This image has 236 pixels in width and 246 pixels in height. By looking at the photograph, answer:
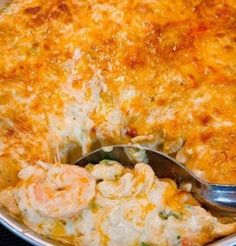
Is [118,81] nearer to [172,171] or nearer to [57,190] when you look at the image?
[172,171]

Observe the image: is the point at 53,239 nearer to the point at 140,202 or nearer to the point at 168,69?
the point at 140,202

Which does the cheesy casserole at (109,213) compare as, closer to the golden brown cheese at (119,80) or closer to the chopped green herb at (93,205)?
the chopped green herb at (93,205)

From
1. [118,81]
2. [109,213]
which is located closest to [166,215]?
[109,213]

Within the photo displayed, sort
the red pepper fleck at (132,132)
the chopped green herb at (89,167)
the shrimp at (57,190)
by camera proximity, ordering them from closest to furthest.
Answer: the shrimp at (57,190) < the chopped green herb at (89,167) < the red pepper fleck at (132,132)

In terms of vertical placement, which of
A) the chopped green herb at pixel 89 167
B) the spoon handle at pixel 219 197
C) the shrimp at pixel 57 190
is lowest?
the spoon handle at pixel 219 197

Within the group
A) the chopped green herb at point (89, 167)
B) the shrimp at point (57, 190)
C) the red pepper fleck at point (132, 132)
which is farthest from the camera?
the red pepper fleck at point (132, 132)

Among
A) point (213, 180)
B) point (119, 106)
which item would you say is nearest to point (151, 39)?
point (119, 106)

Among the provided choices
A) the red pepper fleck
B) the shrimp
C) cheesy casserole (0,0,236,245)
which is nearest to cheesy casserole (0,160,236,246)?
the shrimp

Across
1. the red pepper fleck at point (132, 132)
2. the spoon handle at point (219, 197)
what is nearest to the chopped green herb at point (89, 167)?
the red pepper fleck at point (132, 132)
